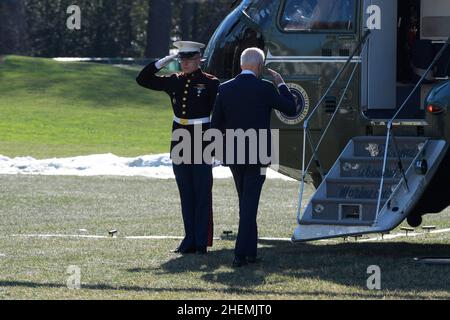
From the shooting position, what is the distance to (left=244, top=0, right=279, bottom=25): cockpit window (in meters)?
13.4

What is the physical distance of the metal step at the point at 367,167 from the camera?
38.7 feet

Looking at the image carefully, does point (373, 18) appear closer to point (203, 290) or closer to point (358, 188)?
point (358, 188)

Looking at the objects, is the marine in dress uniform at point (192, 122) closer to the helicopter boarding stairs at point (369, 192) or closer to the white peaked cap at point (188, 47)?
the white peaked cap at point (188, 47)

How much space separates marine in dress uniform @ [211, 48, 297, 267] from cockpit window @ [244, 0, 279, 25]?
6.53ft

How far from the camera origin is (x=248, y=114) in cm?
1136

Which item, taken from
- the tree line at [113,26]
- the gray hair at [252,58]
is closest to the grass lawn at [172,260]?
the gray hair at [252,58]

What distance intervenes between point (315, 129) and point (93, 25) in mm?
41675

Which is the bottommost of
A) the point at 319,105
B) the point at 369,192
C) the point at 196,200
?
the point at 196,200

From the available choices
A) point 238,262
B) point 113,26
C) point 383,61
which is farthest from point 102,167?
point 113,26

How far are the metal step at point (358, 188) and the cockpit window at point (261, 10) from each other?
227 cm

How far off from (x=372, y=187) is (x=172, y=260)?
189 cm
